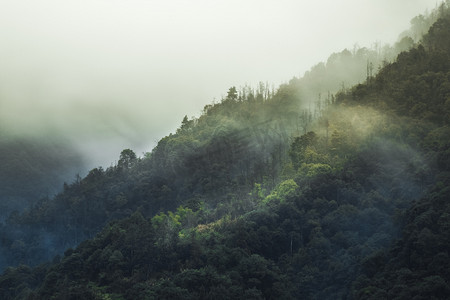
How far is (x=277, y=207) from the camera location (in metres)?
48.2

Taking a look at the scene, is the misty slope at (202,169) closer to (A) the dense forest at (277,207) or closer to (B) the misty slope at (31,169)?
(A) the dense forest at (277,207)

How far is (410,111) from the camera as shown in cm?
5591

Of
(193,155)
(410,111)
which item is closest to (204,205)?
(193,155)

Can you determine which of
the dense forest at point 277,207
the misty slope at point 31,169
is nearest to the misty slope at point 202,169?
the dense forest at point 277,207

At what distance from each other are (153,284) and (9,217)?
4414 cm

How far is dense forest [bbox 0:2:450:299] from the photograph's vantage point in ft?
126

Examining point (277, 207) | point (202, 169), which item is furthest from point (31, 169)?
point (277, 207)

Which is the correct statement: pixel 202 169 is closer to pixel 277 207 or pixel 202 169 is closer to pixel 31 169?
pixel 277 207

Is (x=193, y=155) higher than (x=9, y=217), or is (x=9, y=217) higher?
(x=193, y=155)

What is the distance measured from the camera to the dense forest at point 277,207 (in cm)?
3844

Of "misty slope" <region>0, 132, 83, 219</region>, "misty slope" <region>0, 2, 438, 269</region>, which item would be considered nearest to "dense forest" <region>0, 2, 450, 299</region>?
"misty slope" <region>0, 2, 438, 269</region>

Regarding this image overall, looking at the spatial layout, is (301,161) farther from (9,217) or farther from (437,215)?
(9,217)

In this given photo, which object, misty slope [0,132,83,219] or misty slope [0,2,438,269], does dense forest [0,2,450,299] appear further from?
misty slope [0,132,83,219]

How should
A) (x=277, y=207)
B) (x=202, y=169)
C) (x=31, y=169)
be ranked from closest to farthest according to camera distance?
(x=277, y=207), (x=202, y=169), (x=31, y=169)
